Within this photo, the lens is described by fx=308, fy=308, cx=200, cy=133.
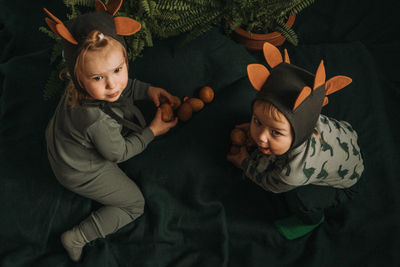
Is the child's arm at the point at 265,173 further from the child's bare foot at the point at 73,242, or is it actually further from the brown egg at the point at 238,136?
the child's bare foot at the point at 73,242

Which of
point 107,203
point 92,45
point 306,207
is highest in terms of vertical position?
point 92,45

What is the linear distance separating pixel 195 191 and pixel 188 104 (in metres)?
0.55

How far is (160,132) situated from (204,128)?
0.27 m

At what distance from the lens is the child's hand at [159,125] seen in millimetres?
1834

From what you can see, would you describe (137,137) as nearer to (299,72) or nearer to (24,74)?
(299,72)

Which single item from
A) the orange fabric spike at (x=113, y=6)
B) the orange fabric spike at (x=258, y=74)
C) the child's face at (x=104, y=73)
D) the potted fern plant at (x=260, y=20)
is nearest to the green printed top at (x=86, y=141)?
the child's face at (x=104, y=73)

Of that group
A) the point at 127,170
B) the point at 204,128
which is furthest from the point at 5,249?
the point at 204,128

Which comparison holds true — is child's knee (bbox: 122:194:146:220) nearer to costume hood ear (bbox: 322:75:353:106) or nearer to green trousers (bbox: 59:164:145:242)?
green trousers (bbox: 59:164:145:242)

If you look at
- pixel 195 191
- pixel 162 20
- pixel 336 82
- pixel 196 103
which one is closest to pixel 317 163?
pixel 336 82

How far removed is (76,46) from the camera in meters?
1.32

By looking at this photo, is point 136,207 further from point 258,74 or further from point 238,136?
point 258,74

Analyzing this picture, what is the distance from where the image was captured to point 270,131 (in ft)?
4.51

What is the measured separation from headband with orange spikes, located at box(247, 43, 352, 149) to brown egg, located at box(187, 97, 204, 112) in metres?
0.66

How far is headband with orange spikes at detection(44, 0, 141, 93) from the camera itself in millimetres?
1307
